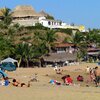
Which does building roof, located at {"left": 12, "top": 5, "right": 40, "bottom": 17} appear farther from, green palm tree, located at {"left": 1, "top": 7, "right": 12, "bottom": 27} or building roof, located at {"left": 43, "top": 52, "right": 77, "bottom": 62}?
building roof, located at {"left": 43, "top": 52, "right": 77, "bottom": 62}

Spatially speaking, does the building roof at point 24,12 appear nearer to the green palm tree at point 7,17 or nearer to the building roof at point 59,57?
the green palm tree at point 7,17

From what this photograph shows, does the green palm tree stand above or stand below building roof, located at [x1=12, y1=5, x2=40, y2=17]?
below

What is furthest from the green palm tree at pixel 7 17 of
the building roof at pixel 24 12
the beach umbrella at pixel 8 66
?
the beach umbrella at pixel 8 66

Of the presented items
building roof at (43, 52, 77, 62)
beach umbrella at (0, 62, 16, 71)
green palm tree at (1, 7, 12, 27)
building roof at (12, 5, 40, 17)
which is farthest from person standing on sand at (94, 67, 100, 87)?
building roof at (12, 5, 40, 17)

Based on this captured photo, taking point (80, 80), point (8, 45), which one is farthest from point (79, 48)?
point (80, 80)

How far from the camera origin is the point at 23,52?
140 ft

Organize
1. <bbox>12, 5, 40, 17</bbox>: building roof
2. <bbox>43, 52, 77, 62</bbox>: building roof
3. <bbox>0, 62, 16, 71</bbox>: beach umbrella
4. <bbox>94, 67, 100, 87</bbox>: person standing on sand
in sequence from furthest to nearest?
<bbox>12, 5, 40, 17</bbox>: building roof → <bbox>43, 52, 77, 62</bbox>: building roof → <bbox>0, 62, 16, 71</bbox>: beach umbrella → <bbox>94, 67, 100, 87</bbox>: person standing on sand

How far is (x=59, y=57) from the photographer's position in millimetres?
49062

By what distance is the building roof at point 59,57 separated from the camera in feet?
158

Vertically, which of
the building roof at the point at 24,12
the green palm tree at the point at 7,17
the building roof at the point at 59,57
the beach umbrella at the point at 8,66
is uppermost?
the building roof at the point at 24,12

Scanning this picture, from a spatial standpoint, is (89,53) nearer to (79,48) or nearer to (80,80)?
(79,48)

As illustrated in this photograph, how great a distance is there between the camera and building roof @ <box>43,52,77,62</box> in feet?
158

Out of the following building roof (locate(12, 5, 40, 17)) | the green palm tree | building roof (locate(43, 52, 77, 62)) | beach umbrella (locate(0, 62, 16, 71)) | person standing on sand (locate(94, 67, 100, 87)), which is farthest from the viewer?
building roof (locate(12, 5, 40, 17))

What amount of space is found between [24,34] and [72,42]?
7.75 metres
